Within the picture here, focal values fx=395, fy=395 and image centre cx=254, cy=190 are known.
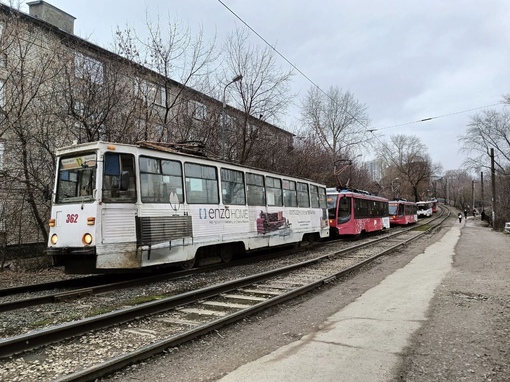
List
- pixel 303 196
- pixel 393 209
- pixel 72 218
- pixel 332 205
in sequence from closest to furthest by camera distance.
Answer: pixel 72 218
pixel 303 196
pixel 332 205
pixel 393 209

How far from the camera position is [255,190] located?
12.8 meters

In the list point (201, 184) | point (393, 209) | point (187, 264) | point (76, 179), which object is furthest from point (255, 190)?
point (393, 209)

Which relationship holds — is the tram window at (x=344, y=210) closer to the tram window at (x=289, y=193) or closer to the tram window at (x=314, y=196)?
the tram window at (x=314, y=196)

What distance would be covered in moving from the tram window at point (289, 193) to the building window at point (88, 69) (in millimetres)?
7785

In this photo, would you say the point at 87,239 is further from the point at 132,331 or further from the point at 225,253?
the point at 225,253

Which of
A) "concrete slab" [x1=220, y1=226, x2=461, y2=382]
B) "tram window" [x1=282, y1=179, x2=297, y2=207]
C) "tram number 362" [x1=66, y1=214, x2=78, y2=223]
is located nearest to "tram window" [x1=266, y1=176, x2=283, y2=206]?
"tram window" [x1=282, y1=179, x2=297, y2=207]

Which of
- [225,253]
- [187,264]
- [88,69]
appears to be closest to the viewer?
[187,264]

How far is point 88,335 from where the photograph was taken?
510 centimetres

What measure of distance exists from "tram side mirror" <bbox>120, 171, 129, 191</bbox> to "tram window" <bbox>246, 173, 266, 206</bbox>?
15.2ft

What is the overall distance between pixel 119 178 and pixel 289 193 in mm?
7973

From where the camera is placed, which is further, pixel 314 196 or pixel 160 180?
pixel 314 196

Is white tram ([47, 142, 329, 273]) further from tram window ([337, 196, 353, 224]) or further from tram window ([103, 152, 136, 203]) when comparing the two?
tram window ([337, 196, 353, 224])

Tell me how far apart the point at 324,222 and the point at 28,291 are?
43.1 feet

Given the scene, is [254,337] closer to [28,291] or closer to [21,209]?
[28,291]
